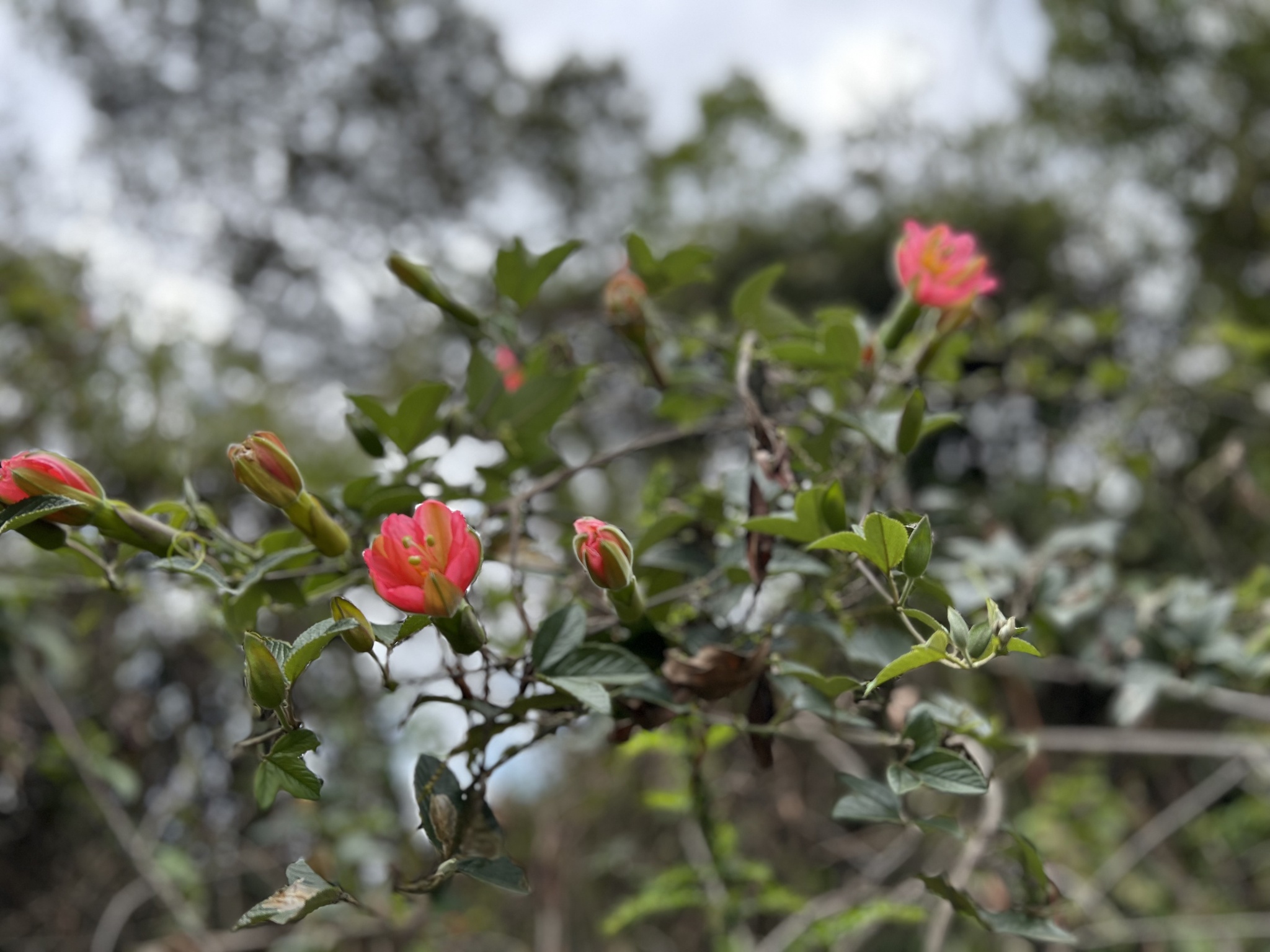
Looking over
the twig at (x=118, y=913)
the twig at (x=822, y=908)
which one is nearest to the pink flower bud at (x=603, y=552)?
the twig at (x=822, y=908)

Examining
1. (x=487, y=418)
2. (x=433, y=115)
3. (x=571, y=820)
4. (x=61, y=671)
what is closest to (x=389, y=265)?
(x=487, y=418)

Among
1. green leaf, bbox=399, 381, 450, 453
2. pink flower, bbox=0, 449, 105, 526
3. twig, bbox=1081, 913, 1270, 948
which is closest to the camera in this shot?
pink flower, bbox=0, 449, 105, 526

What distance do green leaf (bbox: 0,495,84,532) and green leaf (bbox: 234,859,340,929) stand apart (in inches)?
7.4

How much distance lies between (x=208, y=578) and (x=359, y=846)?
76 centimetres

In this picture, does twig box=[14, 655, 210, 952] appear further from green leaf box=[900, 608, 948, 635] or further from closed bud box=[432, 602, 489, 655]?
green leaf box=[900, 608, 948, 635]

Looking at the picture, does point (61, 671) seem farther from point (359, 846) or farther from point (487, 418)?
point (487, 418)

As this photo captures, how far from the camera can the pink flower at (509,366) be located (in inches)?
24.1

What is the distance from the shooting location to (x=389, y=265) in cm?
57

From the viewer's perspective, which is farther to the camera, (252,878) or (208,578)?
(252,878)

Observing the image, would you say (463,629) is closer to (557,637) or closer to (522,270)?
(557,637)

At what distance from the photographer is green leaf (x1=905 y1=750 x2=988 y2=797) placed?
361 mm

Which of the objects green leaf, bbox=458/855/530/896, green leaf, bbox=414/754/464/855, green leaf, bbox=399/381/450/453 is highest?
green leaf, bbox=399/381/450/453

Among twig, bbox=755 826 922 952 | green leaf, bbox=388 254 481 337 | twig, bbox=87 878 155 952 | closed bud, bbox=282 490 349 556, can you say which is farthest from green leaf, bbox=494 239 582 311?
twig, bbox=87 878 155 952

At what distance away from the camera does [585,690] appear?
1.17ft
